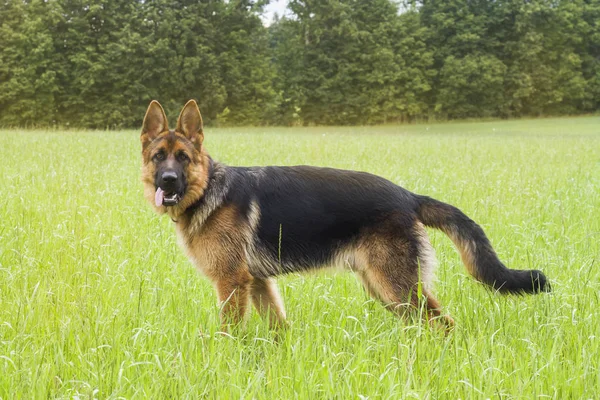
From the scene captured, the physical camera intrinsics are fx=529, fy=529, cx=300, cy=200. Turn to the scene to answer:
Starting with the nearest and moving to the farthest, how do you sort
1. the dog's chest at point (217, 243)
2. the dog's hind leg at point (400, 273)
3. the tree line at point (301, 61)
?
the dog's hind leg at point (400, 273) → the dog's chest at point (217, 243) → the tree line at point (301, 61)

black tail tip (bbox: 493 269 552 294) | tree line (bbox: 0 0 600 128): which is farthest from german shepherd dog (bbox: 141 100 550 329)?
tree line (bbox: 0 0 600 128)

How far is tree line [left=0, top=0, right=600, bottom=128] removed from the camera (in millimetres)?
34688

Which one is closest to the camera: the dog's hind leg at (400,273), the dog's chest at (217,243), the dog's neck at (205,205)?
the dog's hind leg at (400,273)

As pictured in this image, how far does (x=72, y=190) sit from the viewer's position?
7.42 meters

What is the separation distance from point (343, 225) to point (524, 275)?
1062 mm

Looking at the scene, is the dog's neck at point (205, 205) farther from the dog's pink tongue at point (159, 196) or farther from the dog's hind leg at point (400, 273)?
the dog's hind leg at point (400, 273)

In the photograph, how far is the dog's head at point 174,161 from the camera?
3438 mm

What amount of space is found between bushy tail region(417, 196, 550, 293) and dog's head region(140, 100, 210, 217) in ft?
4.88

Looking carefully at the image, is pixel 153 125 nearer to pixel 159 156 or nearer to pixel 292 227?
pixel 159 156

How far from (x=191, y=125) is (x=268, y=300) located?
1.30 metres

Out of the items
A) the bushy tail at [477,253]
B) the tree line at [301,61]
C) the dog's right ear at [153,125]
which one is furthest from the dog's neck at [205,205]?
the tree line at [301,61]

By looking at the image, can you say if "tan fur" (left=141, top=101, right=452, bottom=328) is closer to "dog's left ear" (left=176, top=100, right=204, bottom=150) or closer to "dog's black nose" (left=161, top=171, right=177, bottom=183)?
"dog's left ear" (left=176, top=100, right=204, bottom=150)

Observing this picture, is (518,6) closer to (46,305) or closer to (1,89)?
(1,89)

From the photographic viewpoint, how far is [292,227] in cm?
339
